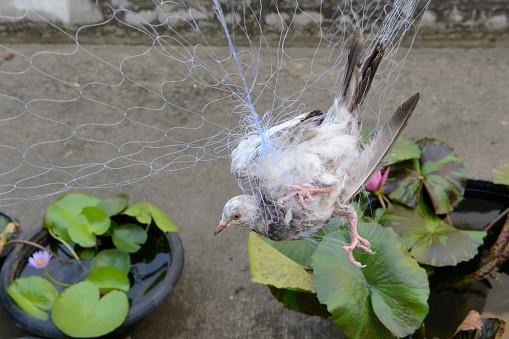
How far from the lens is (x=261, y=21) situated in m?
2.55

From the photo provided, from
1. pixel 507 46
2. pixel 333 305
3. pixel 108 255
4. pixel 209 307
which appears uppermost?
pixel 507 46

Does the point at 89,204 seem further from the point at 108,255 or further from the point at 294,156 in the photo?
the point at 294,156

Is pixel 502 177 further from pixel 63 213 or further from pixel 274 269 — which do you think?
pixel 63 213

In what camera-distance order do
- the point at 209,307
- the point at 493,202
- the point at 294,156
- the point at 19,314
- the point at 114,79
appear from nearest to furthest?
the point at 294,156, the point at 19,314, the point at 493,202, the point at 209,307, the point at 114,79

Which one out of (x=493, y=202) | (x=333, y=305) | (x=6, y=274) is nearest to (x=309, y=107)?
(x=493, y=202)

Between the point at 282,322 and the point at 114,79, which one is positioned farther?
the point at 114,79

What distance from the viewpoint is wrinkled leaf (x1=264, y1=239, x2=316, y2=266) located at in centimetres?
139

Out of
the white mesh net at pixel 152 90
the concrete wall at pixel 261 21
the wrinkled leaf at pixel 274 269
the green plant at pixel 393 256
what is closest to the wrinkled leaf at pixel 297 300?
the green plant at pixel 393 256

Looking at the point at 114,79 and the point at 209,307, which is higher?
the point at 114,79

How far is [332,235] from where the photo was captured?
1.21 m

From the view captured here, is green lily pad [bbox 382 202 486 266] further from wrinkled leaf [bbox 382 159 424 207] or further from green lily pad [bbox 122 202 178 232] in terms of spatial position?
green lily pad [bbox 122 202 178 232]

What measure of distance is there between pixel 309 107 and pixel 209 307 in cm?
111

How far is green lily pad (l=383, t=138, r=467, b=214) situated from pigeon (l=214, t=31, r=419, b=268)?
644 millimetres

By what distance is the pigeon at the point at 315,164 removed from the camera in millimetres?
832
